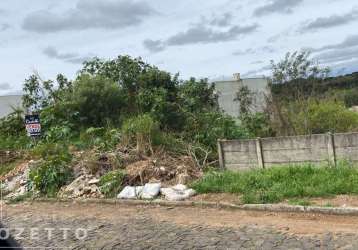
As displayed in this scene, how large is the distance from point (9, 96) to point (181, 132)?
52.4 feet

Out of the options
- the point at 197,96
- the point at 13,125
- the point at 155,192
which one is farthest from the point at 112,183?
the point at 197,96

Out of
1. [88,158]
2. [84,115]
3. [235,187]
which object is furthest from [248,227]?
[84,115]

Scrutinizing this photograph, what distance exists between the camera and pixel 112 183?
40.1ft

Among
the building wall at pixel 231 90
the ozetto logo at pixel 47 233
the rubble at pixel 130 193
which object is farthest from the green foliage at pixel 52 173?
the building wall at pixel 231 90

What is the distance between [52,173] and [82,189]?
1.34 m

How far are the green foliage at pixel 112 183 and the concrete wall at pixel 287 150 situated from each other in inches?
119

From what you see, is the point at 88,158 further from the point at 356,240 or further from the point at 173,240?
the point at 356,240

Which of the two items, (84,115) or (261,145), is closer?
(261,145)

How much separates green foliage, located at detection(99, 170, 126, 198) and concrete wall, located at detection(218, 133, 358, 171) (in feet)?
9.90

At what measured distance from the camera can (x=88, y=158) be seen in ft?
45.5

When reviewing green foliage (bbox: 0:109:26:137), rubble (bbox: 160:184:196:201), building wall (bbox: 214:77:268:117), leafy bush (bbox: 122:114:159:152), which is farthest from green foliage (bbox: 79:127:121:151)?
building wall (bbox: 214:77:268:117)

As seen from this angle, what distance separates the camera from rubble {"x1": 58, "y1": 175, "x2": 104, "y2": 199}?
12261 mm

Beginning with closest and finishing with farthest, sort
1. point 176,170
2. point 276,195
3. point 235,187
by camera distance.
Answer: point 276,195, point 235,187, point 176,170

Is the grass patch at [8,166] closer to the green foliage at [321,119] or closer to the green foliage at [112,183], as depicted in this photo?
the green foliage at [112,183]
